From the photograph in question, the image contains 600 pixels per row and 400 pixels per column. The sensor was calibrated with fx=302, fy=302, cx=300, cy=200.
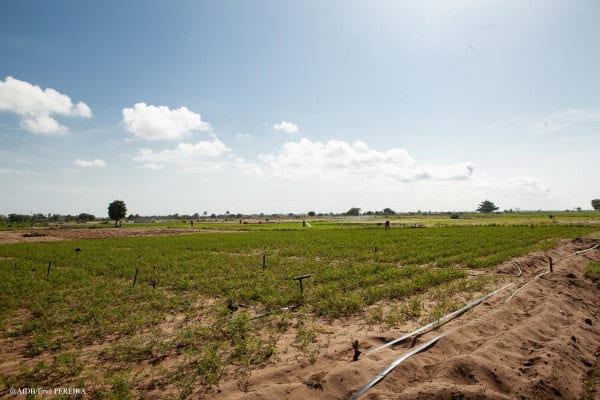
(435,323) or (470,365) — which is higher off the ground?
(470,365)

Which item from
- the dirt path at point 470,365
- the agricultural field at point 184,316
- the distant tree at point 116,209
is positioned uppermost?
the distant tree at point 116,209

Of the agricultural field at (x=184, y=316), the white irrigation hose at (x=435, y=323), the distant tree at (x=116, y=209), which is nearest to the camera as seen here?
the agricultural field at (x=184, y=316)

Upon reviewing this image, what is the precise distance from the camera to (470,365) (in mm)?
5637

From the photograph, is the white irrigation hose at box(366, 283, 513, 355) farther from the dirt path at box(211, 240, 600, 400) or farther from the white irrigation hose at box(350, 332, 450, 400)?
the white irrigation hose at box(350, 332, 450, 400)

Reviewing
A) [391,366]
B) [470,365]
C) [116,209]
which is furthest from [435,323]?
[116,209]

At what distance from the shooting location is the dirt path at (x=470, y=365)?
5254 millimetres

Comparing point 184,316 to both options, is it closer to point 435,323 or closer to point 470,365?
point 435,323

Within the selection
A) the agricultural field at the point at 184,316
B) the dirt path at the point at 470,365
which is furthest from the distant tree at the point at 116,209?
the dirt path at the point at 470,365

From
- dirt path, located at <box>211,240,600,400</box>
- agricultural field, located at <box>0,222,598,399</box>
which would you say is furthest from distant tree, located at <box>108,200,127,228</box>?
dirt path, located at <box>211,240,600,400</box>

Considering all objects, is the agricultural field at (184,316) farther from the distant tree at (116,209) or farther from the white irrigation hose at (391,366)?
the distant tree at (116,209)

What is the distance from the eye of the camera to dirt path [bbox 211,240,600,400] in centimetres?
525

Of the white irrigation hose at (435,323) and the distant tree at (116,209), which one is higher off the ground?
the distant tree at (116,209)

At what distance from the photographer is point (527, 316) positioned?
898 cm

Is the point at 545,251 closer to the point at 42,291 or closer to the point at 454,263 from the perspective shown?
the point at 454,263
